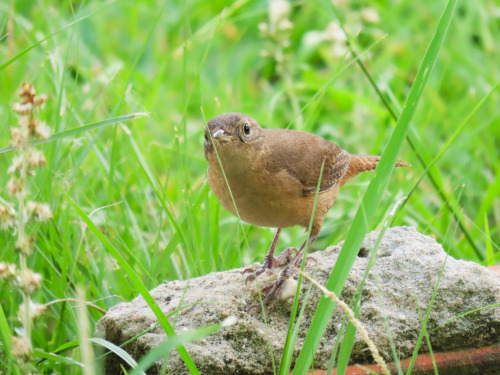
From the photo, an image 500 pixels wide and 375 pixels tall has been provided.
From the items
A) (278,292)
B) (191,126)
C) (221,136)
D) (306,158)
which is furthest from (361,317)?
(191,126)

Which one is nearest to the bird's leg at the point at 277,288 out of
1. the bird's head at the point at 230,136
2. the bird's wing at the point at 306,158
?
the bird's wing at the point at 306,158

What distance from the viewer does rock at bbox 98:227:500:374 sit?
2750 millimetres

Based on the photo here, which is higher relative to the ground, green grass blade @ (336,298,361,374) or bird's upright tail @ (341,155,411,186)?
green grass blade @ (336,298,361,374)

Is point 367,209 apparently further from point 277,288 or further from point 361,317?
point 277,288

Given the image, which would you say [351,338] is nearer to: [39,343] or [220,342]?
[220,342]

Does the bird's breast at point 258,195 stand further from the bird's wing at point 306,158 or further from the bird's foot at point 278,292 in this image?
the bird's foot at point 278,292

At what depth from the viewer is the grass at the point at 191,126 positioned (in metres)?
3.54

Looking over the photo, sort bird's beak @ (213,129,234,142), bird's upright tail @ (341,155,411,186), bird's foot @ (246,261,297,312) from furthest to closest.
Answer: bird's upright tail @ (341,155,411,186), bird's beak @ (213,129,234,142), bird's foot @ (246,261,297,312)

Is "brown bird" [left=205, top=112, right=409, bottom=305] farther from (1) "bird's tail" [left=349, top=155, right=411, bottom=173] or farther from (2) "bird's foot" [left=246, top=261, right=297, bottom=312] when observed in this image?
(1) "bird's tail" [left=349, top=155, right=411, bottom=173]

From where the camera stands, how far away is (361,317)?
2889 millimetres

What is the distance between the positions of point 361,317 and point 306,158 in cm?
132

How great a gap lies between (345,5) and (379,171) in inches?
204

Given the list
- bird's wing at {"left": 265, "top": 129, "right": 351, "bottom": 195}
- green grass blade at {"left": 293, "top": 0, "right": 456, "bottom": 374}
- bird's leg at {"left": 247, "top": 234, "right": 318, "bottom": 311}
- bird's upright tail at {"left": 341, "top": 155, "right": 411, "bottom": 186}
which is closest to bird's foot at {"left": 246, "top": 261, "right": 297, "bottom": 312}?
bird's leg at {"left": 247, "top": 234, "right": 318, "bottom": 311}

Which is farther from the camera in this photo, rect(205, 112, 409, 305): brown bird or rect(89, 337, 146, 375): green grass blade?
rect(205, 112, 409, 305): brown bird
